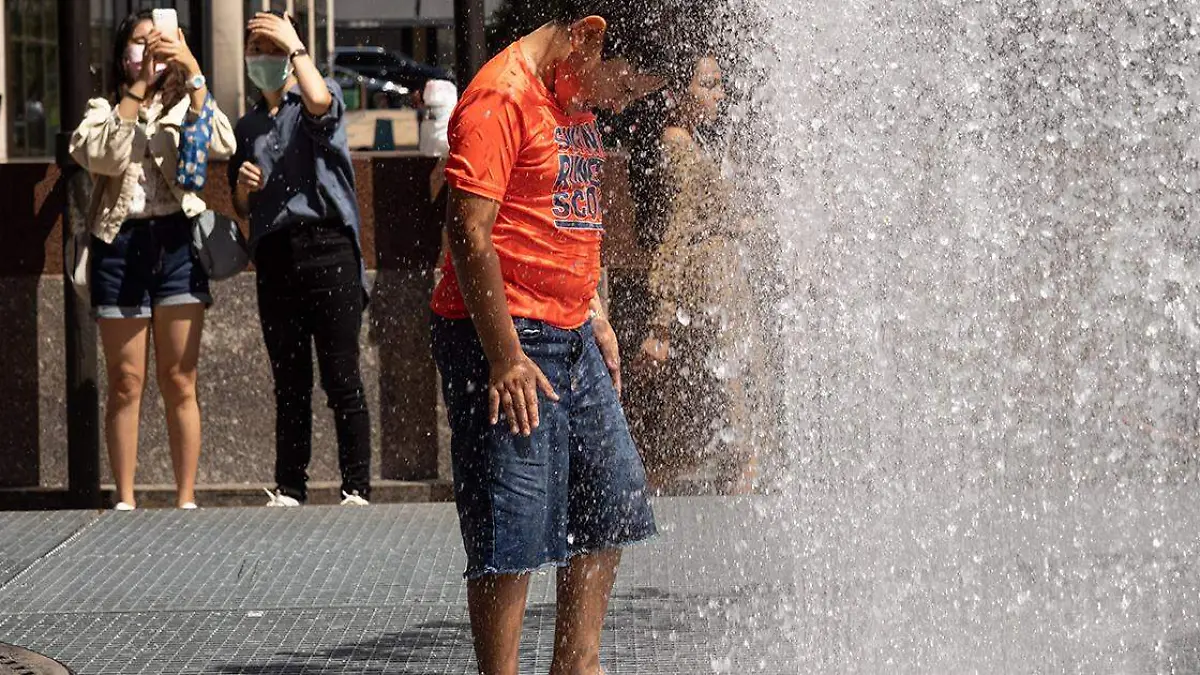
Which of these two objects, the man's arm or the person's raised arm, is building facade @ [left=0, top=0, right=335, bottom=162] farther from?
the man's arm

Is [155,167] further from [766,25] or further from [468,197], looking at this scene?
[468,197]

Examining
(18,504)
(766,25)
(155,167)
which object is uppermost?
(766,25)

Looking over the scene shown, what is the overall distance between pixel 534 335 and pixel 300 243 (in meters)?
3.89

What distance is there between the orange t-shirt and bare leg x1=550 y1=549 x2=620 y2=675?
53cm

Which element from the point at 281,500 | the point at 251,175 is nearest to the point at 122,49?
the point at 251,175

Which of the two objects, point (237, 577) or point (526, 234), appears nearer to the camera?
point (526, 234)

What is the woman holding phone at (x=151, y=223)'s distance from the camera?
26.8ft

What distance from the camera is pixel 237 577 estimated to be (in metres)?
6.89

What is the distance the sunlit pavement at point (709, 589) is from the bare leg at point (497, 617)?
905mm

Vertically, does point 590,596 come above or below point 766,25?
below

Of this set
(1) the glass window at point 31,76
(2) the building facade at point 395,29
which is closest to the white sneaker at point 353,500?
(2) the building facade at point 395,29

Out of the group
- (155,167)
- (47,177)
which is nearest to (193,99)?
(155,167)

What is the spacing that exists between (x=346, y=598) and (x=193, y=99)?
8.32 feet

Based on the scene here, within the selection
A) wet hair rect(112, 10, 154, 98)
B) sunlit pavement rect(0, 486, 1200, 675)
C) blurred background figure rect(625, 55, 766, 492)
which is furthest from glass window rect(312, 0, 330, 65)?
sunlit pavement rect(0, 486, 1200, 675)
